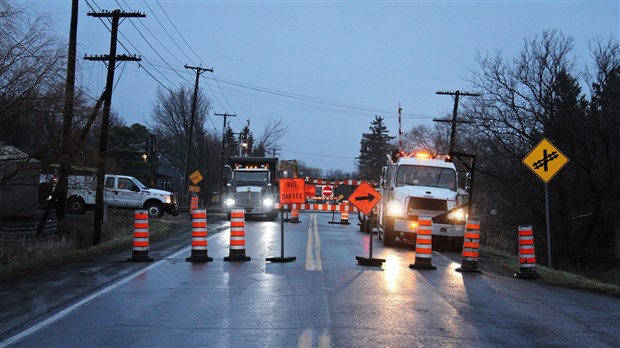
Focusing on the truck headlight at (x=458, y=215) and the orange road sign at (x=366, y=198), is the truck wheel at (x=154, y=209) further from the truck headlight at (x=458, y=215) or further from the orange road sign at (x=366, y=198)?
the orange road sign at (x=366, y=198)

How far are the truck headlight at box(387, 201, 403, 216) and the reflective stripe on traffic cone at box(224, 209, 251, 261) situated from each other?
255 inches

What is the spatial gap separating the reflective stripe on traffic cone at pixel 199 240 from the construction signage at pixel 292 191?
6.90 ft

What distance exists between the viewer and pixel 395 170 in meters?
21.2

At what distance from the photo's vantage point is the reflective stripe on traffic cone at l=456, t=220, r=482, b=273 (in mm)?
14461

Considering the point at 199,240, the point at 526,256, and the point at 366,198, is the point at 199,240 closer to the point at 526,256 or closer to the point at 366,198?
the point at 366,198

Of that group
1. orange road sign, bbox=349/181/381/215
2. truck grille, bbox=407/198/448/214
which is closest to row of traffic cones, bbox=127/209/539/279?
orange road sign, bbox=349/181/381/215

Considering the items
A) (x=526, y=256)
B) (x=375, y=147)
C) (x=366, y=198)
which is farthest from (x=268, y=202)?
(x=375, y=147)

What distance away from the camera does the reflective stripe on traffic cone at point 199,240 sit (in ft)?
48.3

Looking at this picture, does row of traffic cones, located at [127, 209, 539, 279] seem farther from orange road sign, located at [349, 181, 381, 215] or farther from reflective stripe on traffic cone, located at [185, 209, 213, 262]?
orange road sign, located at [349, 181, 381, 215]

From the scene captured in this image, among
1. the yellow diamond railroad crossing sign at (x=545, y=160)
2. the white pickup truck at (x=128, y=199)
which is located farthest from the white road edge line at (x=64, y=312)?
the white pickup truck at (x=128, y=199)

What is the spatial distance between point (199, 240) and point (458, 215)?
876 centimetres

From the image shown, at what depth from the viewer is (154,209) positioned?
33.2 meters

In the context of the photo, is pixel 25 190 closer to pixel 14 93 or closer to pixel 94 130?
pixel 94 130

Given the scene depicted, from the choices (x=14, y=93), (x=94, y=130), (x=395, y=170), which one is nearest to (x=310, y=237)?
(x=395, y=170)
